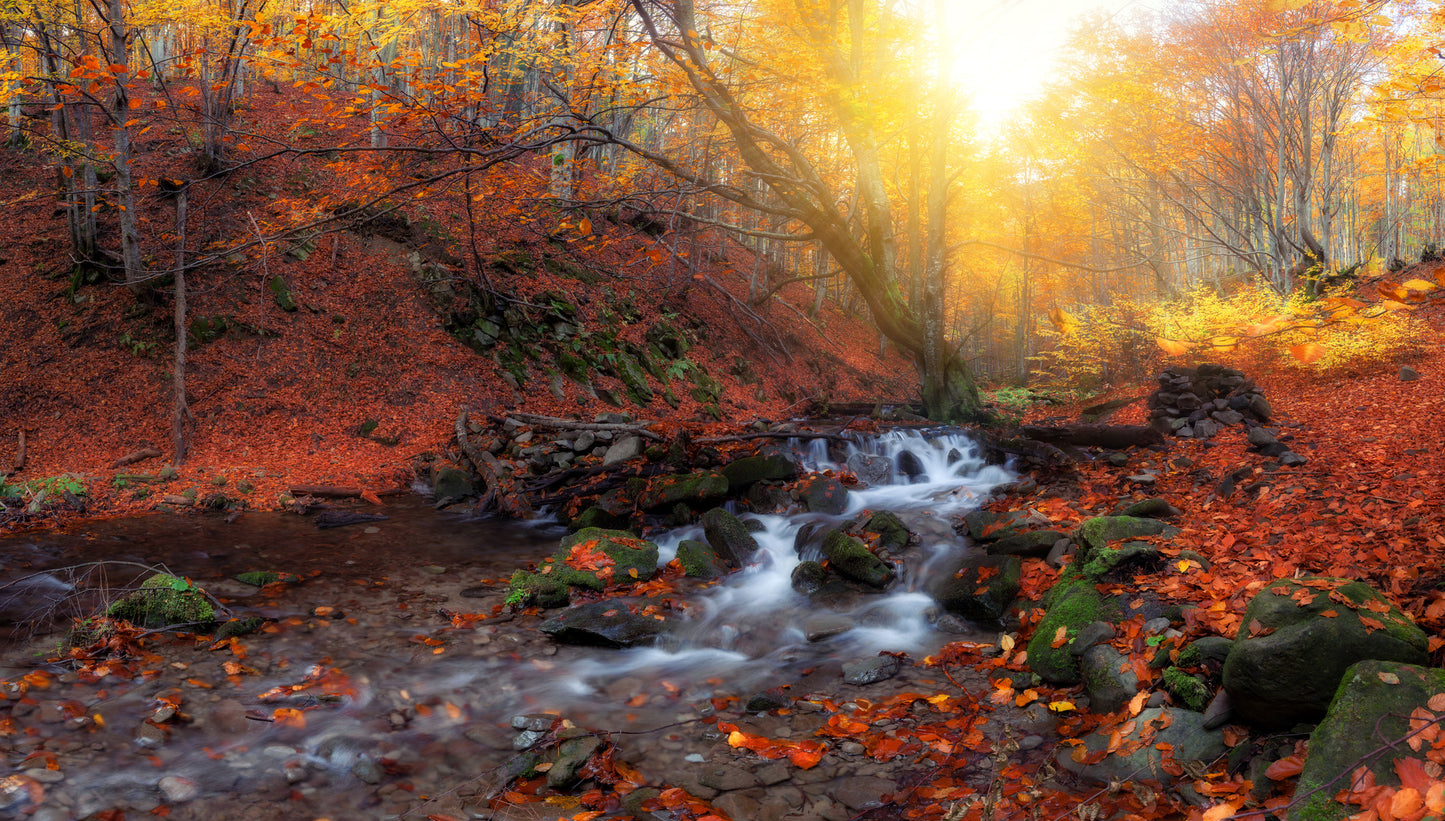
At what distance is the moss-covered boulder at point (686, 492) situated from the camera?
9.29m

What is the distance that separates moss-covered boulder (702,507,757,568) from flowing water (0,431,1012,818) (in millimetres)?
266

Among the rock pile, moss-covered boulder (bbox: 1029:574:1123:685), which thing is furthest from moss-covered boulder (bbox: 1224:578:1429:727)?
the rock pile

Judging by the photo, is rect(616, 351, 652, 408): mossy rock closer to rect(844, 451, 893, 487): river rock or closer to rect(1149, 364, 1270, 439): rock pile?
rect(844, 451, 893, 487): river rock

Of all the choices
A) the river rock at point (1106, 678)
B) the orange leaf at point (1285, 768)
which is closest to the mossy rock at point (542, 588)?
the river rock at point (1106, 678)

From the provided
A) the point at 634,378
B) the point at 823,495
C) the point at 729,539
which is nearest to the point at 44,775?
the point at 729,539

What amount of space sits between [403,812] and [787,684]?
103 inches

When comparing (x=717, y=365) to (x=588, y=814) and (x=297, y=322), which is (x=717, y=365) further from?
(x=588, y=814)

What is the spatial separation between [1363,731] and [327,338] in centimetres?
1500

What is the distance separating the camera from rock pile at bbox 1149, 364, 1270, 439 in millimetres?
9508

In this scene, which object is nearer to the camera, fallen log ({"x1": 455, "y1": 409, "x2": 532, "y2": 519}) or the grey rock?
the grey rock

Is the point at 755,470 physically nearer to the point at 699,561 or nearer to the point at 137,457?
the point at 699,561

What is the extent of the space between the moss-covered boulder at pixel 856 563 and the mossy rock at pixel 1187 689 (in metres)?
3.21

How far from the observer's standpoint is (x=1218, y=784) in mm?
3043

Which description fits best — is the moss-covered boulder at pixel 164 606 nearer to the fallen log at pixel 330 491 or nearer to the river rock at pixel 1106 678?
the fallen log at pixel 330 491
